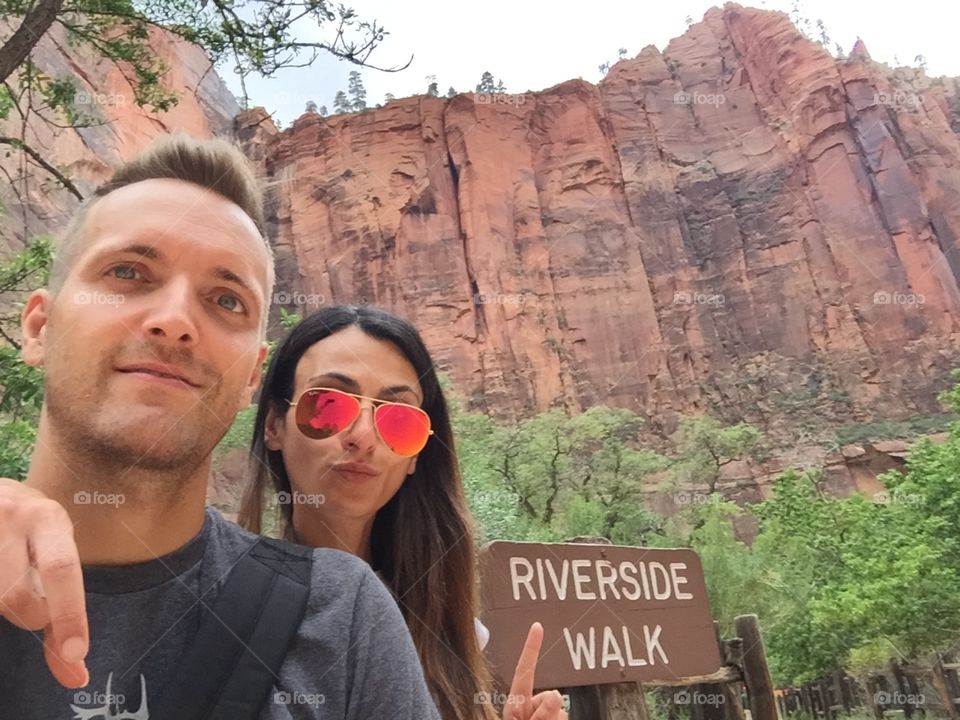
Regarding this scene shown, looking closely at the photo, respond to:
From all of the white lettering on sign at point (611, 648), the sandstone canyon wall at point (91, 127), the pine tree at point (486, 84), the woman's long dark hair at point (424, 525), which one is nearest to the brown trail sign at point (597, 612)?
the white lettering on sign at point (611, 648)

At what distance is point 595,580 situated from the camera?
174 centimetres

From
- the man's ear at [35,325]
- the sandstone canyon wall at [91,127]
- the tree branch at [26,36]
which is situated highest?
the sandstone canyon wall at [91,127]

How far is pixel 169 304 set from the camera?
33.0 inches

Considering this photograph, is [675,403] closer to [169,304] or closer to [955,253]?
[955,253]

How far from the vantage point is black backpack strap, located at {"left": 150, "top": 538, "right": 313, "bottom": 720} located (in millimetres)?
730

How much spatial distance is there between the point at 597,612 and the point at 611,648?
0.09m

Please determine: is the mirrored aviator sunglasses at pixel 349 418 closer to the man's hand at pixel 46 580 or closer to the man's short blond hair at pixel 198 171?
the man's short blond hair at pixel 198 171

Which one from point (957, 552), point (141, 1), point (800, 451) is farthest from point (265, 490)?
point (800, 451)

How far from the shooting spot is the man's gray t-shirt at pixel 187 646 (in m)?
0.72

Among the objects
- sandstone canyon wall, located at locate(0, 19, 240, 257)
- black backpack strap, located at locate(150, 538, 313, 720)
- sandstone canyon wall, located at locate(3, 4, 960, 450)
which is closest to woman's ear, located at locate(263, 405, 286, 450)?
black backpack strap, located at locate(150, 538, 313, 720)

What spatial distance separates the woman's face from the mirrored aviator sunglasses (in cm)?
2

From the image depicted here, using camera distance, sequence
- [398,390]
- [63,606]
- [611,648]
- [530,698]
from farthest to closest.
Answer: [611,648]
[398,390]
[530,698]
[63,606]

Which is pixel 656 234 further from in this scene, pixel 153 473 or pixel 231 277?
pixel 153 473

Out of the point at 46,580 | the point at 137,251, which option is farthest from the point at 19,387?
the point at 46,580
